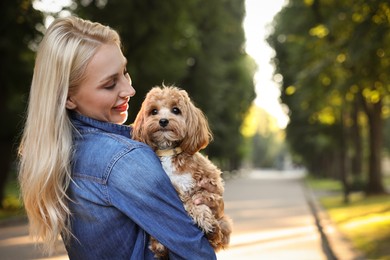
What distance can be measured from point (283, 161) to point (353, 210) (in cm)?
13865

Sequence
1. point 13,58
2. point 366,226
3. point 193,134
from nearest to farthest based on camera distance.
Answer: point 193,134, point 366,226, point 13,58

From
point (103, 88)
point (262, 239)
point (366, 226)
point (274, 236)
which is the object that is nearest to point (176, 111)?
point (103, 88)

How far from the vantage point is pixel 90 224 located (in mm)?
2234

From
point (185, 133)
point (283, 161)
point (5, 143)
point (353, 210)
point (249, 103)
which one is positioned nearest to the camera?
point (185, 133)

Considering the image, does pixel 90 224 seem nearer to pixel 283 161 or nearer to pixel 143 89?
pixel 143 89

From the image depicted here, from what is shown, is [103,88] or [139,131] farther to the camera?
[139,131]

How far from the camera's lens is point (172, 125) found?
111 inches

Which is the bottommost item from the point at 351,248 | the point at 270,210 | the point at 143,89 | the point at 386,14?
the point at 270,210

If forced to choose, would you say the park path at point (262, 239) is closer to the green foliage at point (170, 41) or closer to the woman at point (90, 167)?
the green foliage at point (170, 41)

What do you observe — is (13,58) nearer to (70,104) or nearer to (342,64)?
(342,64)

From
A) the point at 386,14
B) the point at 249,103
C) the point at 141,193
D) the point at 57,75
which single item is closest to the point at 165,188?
the point at 141,193

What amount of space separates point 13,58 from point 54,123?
19.6 m

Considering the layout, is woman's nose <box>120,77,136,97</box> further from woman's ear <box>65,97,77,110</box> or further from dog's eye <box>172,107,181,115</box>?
dog's eye <box>172,107,181,115</box>

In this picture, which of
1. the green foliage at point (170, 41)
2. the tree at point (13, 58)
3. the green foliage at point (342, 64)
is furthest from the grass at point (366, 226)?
the tree at point (13, 58)
